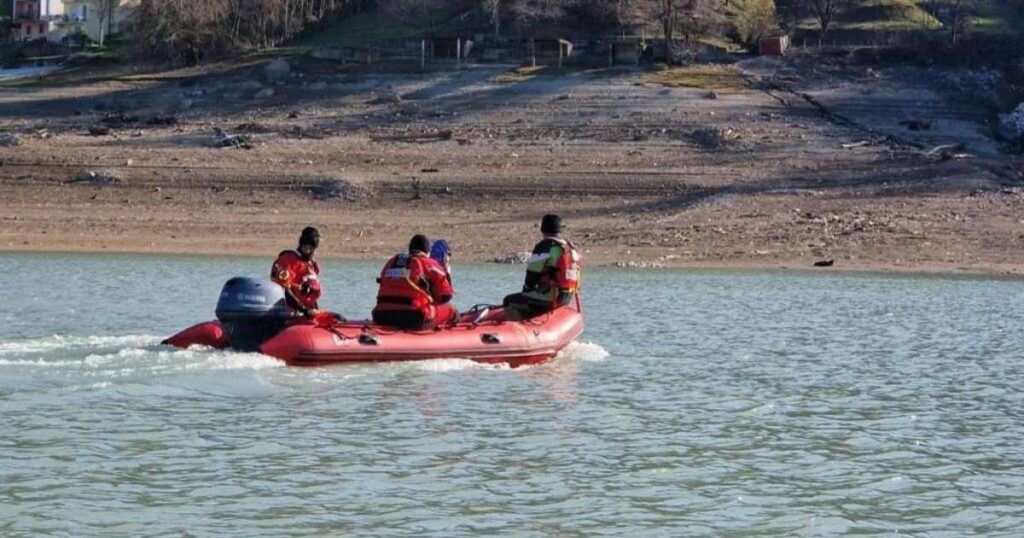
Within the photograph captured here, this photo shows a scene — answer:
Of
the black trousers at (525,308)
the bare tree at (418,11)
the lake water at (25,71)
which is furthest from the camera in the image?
the bare tree at (418,11)

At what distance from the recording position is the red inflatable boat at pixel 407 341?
14.9 meters

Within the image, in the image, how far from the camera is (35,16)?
253 feet

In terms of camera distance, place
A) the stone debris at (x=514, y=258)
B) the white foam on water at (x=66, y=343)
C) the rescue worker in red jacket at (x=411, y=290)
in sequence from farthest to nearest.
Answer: the stone debris at (x=514, y=258) < the rescue worker in red jacket at (x=411, y=290) < the white foam on water at (x=66, y=343)

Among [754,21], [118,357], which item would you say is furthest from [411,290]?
[754,21]

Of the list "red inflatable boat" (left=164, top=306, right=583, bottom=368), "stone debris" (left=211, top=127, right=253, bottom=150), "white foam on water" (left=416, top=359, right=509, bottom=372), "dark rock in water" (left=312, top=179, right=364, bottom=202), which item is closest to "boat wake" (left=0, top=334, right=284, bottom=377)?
"red inflatable boat" (left=164, top=306, right=583, bottom=368)

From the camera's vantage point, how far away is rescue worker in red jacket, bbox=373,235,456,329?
15719mm

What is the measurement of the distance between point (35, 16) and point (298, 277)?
65942 mm

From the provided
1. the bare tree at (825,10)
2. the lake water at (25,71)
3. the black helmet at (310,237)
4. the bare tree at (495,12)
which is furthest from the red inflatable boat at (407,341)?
the lake water at (25,71)

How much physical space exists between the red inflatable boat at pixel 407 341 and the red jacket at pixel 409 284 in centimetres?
26

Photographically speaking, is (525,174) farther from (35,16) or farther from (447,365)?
(35,16)

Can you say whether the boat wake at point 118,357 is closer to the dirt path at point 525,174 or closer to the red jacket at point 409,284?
the red jacket at point 409,284

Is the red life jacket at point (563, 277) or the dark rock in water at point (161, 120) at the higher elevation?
the dark rock in water at point (161, 120)

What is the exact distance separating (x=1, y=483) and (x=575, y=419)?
4645mm

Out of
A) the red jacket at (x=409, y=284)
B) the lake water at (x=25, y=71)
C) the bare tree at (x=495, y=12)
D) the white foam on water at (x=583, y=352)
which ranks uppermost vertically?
the bare tree at (x=495, y=12)
